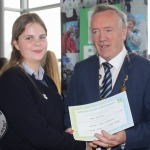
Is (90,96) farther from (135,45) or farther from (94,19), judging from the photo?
(135,45)

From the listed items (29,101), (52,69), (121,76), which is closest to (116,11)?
→ (121,76)

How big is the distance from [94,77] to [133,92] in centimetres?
37

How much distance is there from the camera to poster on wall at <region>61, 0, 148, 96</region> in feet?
15.4

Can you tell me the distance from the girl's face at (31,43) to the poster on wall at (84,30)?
221cm

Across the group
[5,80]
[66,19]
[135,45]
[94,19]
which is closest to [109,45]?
[94,19]

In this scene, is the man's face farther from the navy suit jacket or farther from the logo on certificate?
the logo on certificate

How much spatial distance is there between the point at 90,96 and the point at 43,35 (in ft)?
2.17

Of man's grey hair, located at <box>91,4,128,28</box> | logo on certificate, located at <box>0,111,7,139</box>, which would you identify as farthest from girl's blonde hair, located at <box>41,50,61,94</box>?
logo on certificate, located at <box>0,111,7,139</box>

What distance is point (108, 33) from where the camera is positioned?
254cm

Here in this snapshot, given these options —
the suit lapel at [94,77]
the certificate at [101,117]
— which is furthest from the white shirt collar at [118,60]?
the certificate at [101,117]

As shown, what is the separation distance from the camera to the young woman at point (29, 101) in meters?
2.26

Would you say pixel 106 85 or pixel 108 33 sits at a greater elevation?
pixel 108 33

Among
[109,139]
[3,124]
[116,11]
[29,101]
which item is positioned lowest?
[109,139]

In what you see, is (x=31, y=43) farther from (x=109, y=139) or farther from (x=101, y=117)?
(x=109, y=139)
